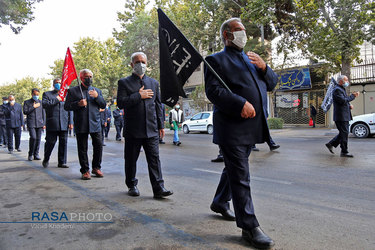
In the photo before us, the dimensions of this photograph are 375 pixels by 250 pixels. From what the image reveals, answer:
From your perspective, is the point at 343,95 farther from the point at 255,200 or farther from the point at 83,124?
the point at 83,124

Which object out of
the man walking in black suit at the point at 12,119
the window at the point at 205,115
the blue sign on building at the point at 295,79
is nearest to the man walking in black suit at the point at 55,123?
the man walking in black suit at the point at 12,119

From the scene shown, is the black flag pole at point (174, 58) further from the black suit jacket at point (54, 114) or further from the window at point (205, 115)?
the window at point (205, 115)

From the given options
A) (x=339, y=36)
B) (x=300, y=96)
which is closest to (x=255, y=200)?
(x=339, y=36)

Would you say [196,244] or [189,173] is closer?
[196,244]

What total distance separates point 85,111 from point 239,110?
380 cm

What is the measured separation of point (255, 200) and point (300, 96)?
75.1ft

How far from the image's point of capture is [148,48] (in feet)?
105

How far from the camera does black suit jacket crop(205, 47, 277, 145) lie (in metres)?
→ 2.75

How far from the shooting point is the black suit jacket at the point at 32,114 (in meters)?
8.53

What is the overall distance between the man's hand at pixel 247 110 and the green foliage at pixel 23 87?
73.8m

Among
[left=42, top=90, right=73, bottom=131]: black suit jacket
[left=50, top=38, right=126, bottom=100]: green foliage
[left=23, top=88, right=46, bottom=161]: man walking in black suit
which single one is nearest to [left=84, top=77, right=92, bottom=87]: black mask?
[left=42, top=90, right=73, bottom=131]: black suit jacket

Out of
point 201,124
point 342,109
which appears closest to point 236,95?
point 342,109

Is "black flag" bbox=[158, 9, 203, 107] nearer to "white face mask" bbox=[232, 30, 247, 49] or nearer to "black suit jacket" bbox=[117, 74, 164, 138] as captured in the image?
"white face mask" bbox=[232, 30, 247, 49]

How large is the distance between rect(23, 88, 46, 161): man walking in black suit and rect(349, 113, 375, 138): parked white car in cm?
1207
